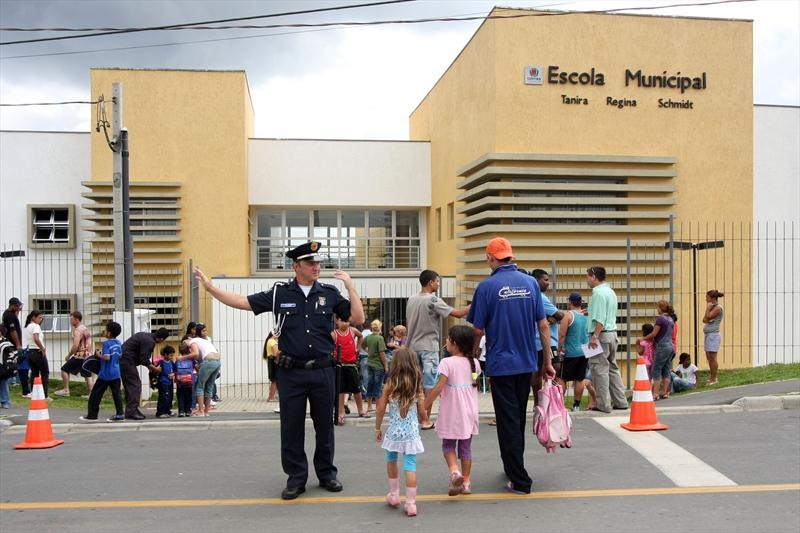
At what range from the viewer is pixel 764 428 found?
28.0ft

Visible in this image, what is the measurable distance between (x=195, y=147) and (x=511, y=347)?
15.8 metres

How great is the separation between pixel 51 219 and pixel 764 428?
18614mm

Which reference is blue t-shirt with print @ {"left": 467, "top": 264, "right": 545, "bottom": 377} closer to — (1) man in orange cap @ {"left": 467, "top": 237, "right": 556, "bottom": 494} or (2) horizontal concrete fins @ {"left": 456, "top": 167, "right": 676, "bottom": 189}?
(1) man in orange cap @ {"left": 467, "top": 237, "right": 556, "bottom": 494}

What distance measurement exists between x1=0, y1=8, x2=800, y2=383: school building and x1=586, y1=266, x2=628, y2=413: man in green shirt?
3.80 meters

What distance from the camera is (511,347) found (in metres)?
6.15

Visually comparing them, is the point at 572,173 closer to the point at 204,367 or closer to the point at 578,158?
the point at 578,158

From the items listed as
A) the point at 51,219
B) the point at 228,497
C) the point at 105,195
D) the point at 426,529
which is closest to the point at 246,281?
the point at 105,195

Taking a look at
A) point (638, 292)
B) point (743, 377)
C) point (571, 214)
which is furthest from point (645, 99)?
point (743, 377)

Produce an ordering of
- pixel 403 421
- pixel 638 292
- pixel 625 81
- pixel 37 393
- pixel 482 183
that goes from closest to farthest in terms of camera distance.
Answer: pixel 403 421 < pixel 37 393 < pixel 638 292 < pixel 625 81 < pixel 482 183

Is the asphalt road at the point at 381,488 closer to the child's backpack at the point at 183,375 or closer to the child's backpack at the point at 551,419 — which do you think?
the child's backpack at the point at 551,419

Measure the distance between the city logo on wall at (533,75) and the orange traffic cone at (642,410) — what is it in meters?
8.92

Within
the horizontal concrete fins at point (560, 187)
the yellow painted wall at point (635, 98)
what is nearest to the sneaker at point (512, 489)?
the horizontal concrete fins at point (560, 187)

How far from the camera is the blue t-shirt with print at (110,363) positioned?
10.3 meters

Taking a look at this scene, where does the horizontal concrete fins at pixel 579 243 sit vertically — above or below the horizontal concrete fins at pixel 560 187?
below
